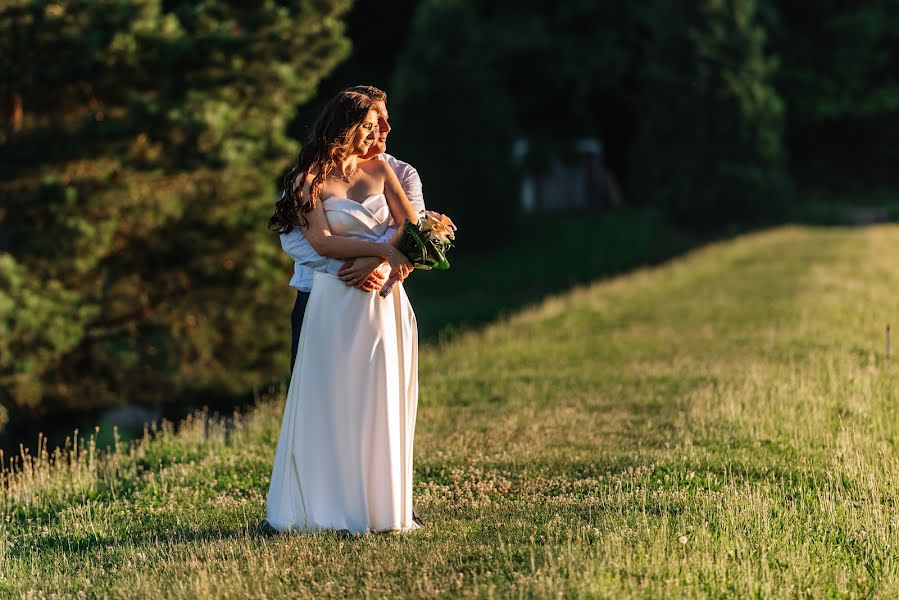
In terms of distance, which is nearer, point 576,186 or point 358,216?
point 358,216

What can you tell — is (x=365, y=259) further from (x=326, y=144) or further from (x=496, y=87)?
(x=496, y=87)

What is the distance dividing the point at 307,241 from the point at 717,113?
96.3ft

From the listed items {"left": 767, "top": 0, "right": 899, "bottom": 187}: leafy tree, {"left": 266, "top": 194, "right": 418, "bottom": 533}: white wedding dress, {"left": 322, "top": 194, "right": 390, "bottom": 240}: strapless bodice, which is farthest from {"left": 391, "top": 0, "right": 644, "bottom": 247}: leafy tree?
{"left": 266, "top": 194, "right": 418, "bottom": 533}: white wedding dress

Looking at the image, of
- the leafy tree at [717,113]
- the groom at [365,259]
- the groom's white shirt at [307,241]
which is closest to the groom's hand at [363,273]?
the groom at [365,259]

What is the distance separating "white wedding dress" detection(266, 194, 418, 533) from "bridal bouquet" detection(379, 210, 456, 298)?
0.60ft

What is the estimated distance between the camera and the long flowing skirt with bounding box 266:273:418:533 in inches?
244

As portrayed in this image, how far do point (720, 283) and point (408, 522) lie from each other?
15.0 m

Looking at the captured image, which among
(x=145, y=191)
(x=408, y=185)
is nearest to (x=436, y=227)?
(x=408, y=185)

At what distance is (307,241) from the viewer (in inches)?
252

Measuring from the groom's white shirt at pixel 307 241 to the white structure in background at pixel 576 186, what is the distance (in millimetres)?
34934

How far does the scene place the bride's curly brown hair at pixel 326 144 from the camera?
20.1 ft

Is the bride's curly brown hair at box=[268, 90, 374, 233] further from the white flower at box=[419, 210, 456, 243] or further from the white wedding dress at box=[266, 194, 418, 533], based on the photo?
the white flower at box=[419, 210, 456, 243]

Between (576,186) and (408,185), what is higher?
(408,185)

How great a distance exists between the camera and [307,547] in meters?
6.02
